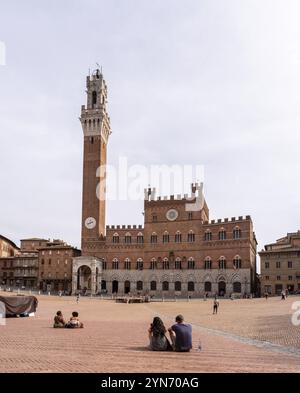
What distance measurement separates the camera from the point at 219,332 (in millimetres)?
20797

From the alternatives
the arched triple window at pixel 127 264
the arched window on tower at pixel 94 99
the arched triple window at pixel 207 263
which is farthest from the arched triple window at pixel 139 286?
the arched window on tower at pixel 94 99

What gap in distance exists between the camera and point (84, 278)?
7431 centimetres

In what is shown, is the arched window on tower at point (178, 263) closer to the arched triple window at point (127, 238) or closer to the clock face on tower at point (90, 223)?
the arched triple window at point (127, 238)

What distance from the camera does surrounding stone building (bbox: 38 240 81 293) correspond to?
78000mm

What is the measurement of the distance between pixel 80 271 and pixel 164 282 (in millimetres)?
13892

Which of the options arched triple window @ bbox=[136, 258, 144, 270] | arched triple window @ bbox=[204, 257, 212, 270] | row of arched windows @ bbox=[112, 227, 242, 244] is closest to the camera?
row of arched windows @ bbox=[112, 227, 242, 244]

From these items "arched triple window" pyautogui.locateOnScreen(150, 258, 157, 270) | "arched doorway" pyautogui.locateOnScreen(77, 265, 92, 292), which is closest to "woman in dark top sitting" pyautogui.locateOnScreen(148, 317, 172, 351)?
"arched doorway" pyautogui.locateOnScreen(77, 265, 92, 292)

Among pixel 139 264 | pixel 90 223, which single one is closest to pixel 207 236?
pixel 139 264

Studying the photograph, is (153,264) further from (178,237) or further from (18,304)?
(18,304)

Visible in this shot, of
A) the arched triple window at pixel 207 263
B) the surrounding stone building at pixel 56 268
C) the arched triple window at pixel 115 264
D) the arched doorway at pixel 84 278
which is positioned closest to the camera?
the arched triple window at pixel 207 263

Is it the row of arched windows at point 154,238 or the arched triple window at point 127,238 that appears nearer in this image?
the row of arched windows at point 154,238

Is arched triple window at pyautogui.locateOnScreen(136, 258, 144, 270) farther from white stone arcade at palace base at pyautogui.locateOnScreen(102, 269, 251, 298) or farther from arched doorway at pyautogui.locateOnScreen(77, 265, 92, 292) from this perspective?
arched doorway at pyautogui.locateOnScreen(77, 265, 92, 292)

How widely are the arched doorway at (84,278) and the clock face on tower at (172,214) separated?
15653 mm

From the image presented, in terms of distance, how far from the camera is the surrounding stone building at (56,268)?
78.0 m
